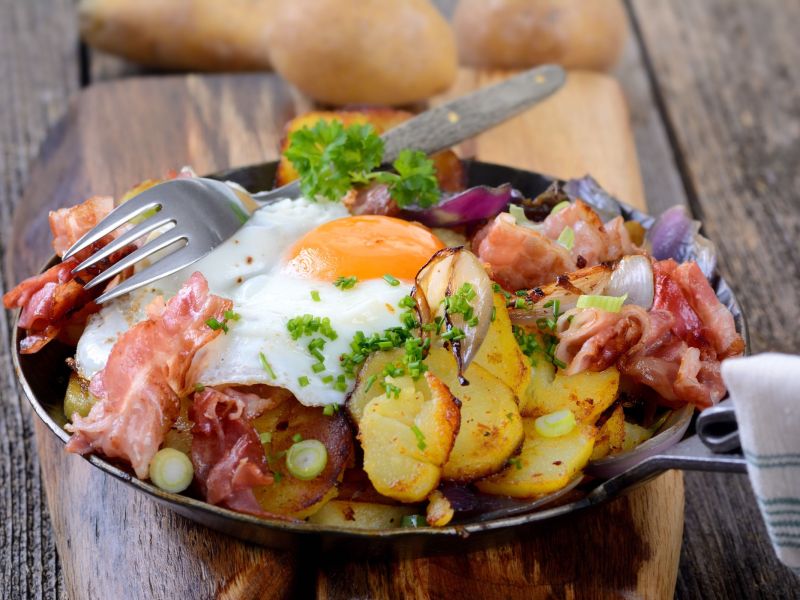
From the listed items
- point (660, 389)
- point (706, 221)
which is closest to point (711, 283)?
point (660, 389)

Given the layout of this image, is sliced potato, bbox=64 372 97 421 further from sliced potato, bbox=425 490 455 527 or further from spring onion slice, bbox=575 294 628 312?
spring onion slice, bbox=575 294 628 312

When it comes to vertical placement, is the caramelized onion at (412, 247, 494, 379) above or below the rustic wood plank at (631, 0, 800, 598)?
above

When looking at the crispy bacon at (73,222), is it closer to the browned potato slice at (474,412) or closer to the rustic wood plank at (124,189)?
the rustic wood plank at (124,189)

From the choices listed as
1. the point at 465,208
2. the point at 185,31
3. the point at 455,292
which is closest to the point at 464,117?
the point at 465,208

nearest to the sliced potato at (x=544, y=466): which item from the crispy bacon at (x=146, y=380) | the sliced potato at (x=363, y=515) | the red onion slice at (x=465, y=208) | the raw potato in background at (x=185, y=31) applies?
the sliced potato at (x=363, y=515)

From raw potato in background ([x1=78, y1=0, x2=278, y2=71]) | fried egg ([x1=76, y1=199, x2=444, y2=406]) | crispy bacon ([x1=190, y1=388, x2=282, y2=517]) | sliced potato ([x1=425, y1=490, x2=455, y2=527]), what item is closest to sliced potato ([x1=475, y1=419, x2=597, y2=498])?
sliced potato ([x1=425, y1=490, x2=455, y2=527])

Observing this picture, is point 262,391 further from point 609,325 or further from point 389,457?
point 609,325
